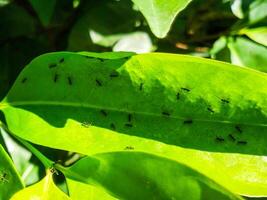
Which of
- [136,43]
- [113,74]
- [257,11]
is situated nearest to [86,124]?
[113,74]

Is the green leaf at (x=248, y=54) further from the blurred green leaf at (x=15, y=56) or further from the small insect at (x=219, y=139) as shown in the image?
the blurred green leaf at (x=15, y=56)

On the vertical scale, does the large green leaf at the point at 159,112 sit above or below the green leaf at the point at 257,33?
above

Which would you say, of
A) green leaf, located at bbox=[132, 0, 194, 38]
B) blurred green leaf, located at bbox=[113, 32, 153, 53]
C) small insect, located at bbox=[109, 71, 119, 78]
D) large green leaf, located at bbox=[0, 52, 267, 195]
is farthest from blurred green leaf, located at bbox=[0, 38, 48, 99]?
green leaf, located at bbox=[132, 0, 194, 38]

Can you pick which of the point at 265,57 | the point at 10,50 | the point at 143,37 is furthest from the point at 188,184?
the point at 10,50

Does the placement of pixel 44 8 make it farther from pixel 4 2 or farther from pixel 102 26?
pixel 4 2

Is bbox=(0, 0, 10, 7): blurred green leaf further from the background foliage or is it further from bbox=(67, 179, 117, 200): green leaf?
bbox=(67, 179, 117, 200): green leaf

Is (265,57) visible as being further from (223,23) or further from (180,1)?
(180,1)

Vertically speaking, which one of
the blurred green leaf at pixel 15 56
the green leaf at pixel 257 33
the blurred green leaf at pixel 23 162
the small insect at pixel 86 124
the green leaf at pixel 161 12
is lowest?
the blurred green leaf at pixel 23 162

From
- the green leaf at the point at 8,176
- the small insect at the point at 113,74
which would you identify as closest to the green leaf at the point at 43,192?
the green leaf at the point at 8,176
